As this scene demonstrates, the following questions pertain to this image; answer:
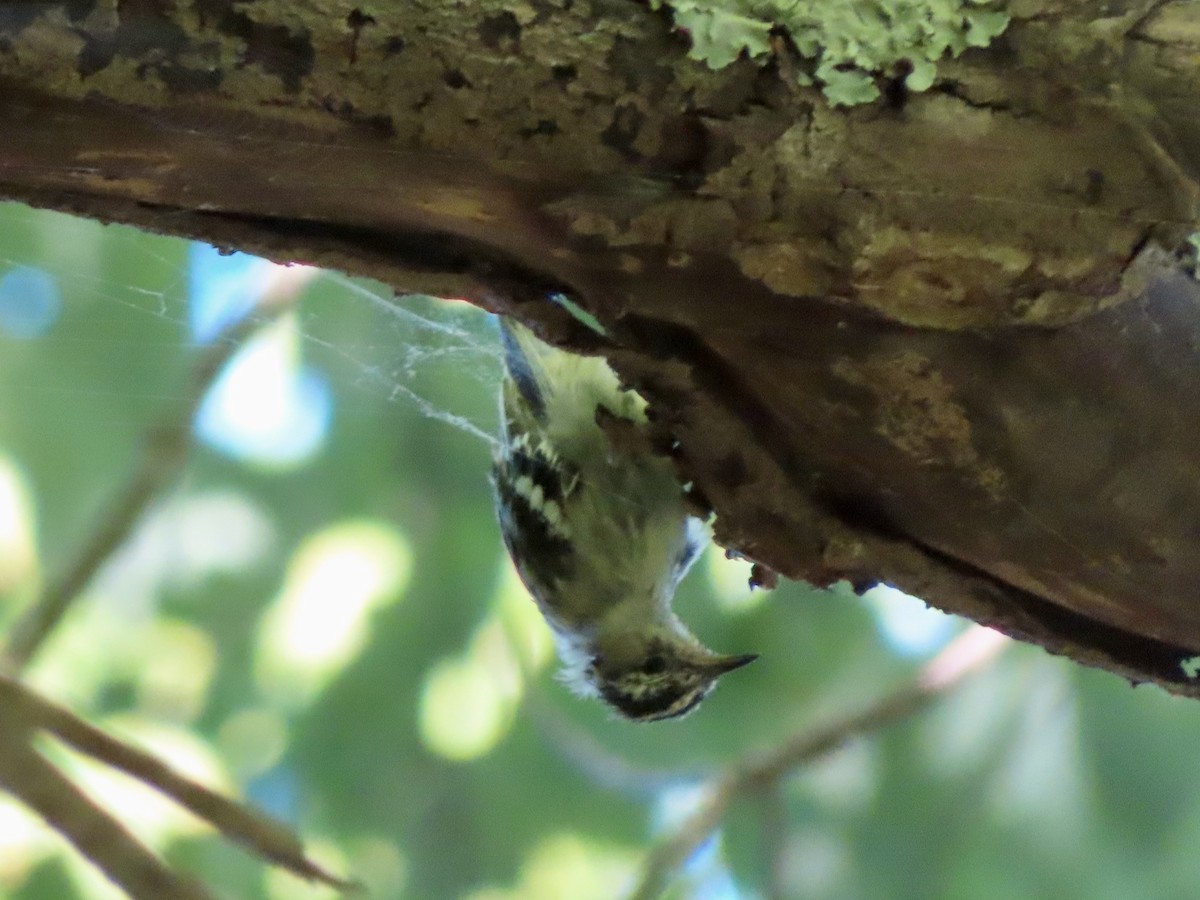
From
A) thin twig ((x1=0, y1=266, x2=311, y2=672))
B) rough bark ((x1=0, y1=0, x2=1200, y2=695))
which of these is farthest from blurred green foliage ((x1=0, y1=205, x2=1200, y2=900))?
rough bark ((x1=0, y1=0, x2=1200, y2=695))

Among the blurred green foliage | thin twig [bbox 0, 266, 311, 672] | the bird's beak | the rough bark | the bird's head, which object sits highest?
the rough bark

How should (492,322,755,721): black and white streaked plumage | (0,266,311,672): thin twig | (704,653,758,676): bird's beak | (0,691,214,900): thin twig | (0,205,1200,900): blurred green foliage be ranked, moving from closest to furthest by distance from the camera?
(0,691,214,900): thin twig, (492,322,755,721): black and white streaked plumage, (704,653,758,676): bird's beak, (0,266,311,672): thin twig, (0,205,1200,900): blurred green foliage

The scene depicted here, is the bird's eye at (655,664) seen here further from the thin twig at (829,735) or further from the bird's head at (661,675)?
the thin twig at (829,735)

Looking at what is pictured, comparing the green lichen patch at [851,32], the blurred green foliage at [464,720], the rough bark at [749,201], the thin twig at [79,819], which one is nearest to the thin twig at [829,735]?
the blurred green foliage at [464,720]

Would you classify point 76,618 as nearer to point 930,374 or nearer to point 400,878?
point 400,878

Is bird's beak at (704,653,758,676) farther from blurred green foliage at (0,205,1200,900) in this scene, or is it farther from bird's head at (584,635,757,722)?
blurred green foliage at (0,205,1200,900)

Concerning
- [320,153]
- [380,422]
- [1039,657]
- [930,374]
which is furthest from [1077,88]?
[1039,657]
